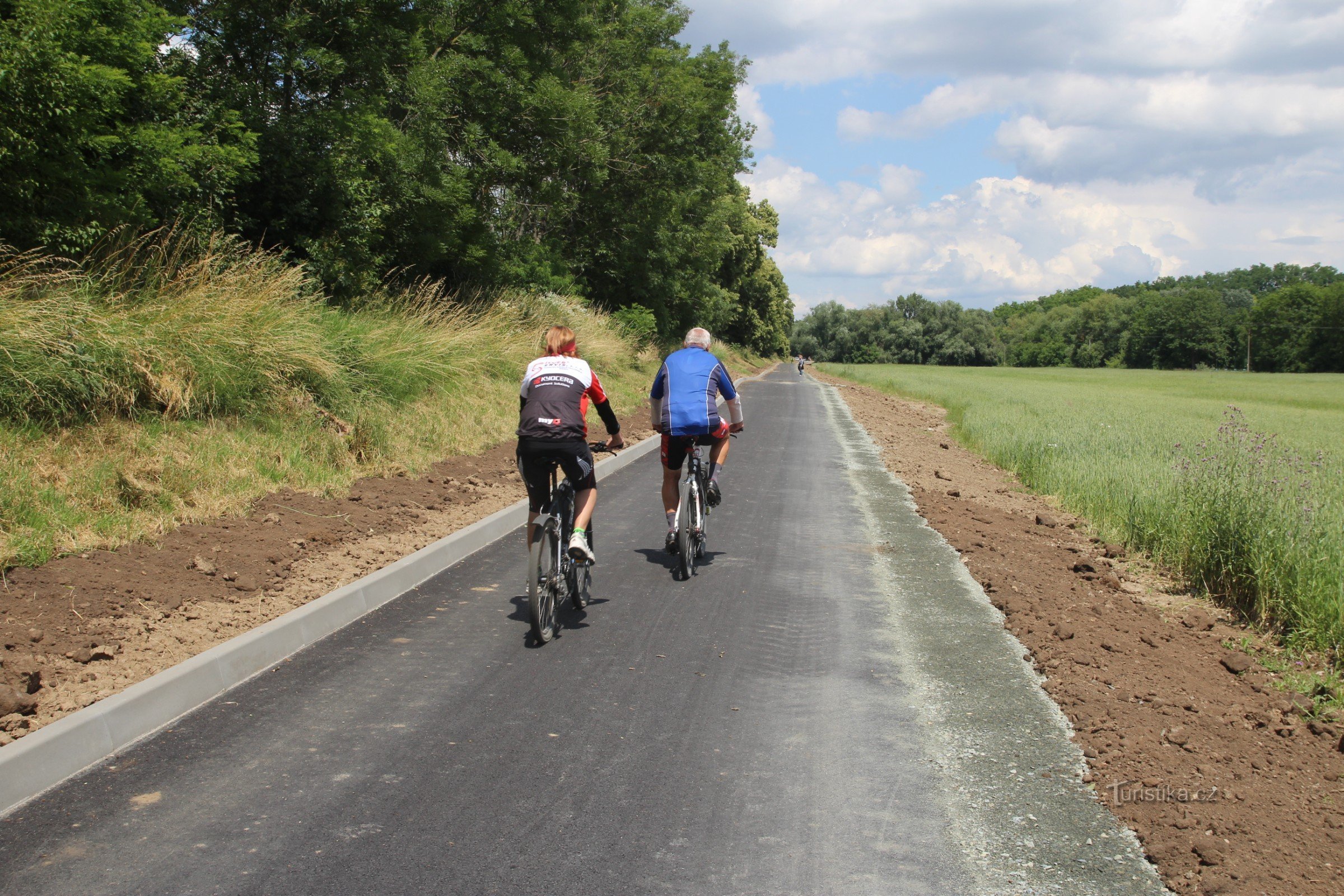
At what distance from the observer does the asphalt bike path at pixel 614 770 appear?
3.32 metres

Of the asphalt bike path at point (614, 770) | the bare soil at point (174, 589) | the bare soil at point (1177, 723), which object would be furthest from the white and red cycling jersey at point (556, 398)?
the bare soil at point (1177, 723)

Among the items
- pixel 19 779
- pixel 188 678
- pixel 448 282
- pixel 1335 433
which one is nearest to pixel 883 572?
pixel 188 678

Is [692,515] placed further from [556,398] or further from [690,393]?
[556,398]

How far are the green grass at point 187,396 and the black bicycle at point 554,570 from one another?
9.87 ft

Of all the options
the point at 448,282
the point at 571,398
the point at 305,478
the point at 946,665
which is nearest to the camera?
the point at 946,665

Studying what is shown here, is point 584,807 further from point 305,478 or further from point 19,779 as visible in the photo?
point 305,478

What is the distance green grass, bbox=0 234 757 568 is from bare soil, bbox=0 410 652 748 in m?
0.27

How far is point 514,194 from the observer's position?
2748 cm

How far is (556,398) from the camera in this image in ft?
20.4

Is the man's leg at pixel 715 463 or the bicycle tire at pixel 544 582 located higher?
the man's leg at pixel 715 463

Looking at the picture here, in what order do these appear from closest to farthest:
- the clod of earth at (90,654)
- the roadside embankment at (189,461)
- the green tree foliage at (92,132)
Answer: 1. the clod of earth at (90,654)
2. the roadside embankment at (189,461)
3. the green tree foliage at (92,132)

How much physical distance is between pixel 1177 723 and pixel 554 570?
11.6ft

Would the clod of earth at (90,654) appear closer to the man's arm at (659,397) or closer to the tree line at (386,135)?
the man's arm at (659,397)

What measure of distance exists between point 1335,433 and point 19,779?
32.0 metres
